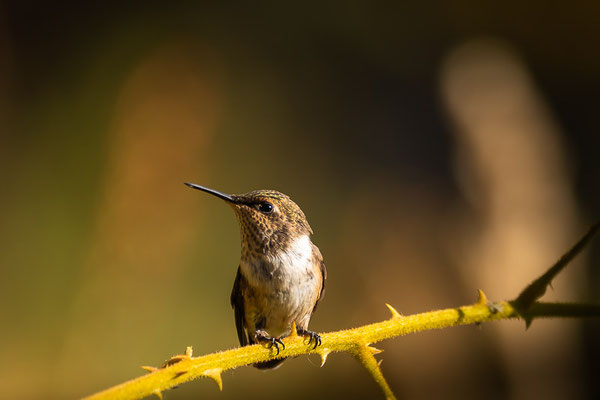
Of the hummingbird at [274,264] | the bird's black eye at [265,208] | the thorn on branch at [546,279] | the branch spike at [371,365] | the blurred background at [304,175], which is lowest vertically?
the branch spike at [371,365]

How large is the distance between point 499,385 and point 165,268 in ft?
11.6

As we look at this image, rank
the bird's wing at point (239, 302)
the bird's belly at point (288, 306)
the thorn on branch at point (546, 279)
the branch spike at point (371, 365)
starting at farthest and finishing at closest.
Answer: the bird's wing at point (239, 302) → the bird's belly at point (288, 306) → the branch spike at point (371, 365) → the thorn on branch at point (546, 279)

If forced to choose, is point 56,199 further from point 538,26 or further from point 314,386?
point 538,26

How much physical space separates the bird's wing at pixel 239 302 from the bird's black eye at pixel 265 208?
369mm

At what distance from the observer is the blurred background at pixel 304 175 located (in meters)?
5.31

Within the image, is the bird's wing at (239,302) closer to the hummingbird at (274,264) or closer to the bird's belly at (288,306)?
the hummingbird at (274,264)

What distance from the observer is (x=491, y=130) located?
5.93 meters

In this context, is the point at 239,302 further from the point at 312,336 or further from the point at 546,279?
the point at 546,279

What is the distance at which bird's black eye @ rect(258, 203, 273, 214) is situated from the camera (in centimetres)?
245

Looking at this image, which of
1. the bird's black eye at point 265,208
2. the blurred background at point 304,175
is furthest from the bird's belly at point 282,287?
the blurred background at point 304,175

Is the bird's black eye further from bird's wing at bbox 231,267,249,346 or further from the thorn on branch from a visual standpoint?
the thorn on branch

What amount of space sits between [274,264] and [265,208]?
0.24m

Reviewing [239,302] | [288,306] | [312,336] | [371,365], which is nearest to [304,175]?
[239,302]

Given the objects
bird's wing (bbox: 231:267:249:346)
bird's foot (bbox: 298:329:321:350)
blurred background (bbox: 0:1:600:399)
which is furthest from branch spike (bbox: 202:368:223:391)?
blurred background (bbox: 0:1:600:399)
